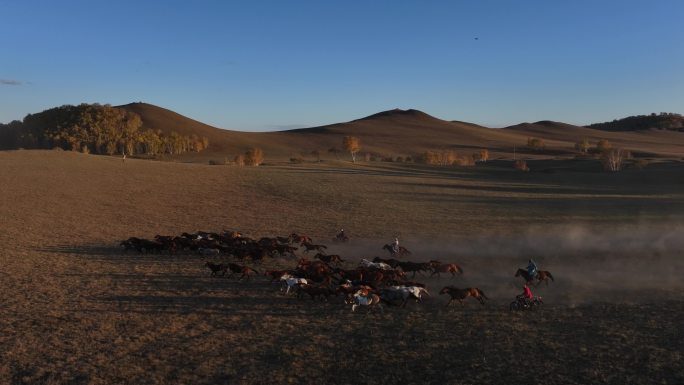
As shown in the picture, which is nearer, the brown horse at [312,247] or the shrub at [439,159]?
the brown horse at [312,247]

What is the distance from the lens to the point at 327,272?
1339cm

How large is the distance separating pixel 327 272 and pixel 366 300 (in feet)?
7.98

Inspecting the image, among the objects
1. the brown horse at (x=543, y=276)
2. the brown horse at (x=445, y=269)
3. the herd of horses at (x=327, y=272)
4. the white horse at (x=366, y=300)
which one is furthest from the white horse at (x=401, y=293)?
the brown horse at (x=543, y=276)

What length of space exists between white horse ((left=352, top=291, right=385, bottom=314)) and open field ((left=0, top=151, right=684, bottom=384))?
0.34 m

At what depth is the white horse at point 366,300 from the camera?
1112 cm


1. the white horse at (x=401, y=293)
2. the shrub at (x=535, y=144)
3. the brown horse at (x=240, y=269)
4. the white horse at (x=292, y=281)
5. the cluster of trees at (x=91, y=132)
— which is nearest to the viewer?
the white horse at (x=401, y=293)

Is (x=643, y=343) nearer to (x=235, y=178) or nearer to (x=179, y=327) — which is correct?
(x=179, y=327)

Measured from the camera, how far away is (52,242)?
1856cm

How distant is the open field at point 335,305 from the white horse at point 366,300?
0.34 m

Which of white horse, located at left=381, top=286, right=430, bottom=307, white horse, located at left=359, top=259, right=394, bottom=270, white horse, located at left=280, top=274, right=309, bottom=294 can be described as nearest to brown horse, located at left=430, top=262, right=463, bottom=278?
white horse, located at left=359, top=259, right=394, bottom=270

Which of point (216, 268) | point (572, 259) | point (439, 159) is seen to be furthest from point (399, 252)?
point (439, 159)

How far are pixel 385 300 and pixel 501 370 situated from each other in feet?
12.3

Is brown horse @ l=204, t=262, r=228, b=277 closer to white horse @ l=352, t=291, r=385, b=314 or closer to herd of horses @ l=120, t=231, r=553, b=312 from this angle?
herd of horses @ l=120, t=231, r=553, b=312

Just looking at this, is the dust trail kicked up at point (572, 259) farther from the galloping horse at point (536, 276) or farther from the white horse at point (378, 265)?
the white horse at point (378, 265)
